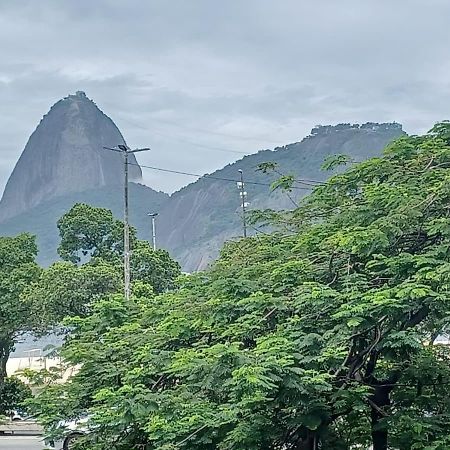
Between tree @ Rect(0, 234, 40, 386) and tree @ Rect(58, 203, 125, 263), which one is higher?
tree @ Rect(58, 203, 125, 263)

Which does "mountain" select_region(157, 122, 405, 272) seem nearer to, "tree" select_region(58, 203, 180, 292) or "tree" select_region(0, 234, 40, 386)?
"tree" select_region(58, 203, 180, 292)

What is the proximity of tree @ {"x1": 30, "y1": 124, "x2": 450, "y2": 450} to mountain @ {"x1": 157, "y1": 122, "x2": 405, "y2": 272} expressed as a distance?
33265mm

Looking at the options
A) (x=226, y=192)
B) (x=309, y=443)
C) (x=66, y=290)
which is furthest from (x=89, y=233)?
(x=226, y=192)

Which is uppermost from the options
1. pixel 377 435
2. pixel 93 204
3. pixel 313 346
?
pixel 93 204

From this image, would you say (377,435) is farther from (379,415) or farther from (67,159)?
(67,159)

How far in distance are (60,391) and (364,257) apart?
3.16 metres

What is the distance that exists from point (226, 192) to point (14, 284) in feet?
115

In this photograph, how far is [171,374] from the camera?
6145 millimetres

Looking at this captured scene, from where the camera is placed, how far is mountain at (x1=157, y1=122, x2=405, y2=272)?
1731 inches

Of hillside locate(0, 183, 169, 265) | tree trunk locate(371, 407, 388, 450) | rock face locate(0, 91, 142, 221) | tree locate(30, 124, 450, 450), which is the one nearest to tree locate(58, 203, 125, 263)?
tree locate(30, 124, 450, 450)

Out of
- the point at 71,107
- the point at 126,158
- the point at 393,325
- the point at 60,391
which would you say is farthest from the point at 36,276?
the point at 71,107

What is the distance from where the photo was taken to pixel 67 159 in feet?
231

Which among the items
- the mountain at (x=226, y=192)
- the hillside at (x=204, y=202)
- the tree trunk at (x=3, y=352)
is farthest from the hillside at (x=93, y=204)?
the tree trunk at (x=3, y=352)

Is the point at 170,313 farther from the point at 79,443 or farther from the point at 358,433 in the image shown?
the point at 358,433
